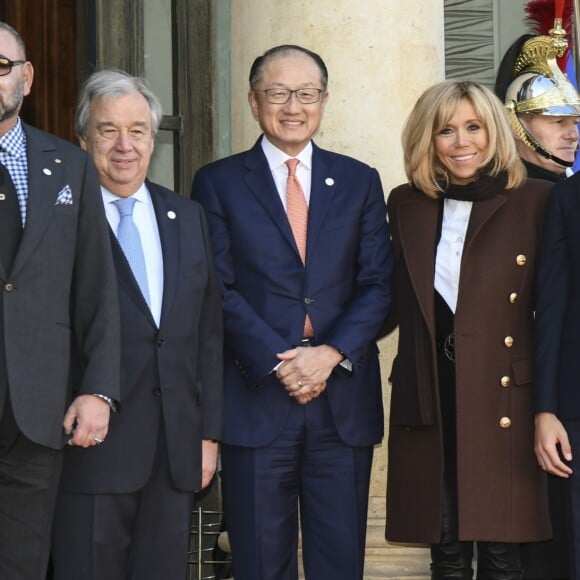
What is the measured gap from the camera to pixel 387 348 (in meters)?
5.79

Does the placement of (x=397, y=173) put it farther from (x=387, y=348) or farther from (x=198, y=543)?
(x=198, y=543)

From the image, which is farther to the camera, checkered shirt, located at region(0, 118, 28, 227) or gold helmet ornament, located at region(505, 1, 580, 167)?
gold helmet ornament, located at region(505, 1, 580, 167)

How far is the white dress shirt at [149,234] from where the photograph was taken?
15.6 feet

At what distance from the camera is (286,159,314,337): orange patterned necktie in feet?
16.7

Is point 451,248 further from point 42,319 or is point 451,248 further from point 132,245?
point 42,319

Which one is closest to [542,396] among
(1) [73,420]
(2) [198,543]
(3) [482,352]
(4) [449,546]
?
(3) [482,352]

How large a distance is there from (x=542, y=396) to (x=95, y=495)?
4.58 ft

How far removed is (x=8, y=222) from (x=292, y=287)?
3.48 ft

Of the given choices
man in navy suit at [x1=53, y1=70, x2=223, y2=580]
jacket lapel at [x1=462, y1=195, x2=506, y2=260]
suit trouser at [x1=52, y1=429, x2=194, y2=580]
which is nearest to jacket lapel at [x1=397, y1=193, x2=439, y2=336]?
jacket lapel at [x1=462, y1=195, x2=506, y2=260]

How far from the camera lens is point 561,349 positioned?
189 inches

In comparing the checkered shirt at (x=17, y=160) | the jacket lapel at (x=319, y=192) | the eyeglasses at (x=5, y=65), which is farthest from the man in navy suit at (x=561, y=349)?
the eyeglasses at (x=5, y=65)

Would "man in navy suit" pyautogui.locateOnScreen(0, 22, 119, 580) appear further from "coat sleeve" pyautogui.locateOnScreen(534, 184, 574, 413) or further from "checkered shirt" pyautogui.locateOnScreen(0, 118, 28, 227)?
"coat sleeve" pyautogui.locateOnScreen(534, 184, 574, 413)

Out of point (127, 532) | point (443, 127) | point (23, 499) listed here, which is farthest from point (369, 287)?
point (23, 499)

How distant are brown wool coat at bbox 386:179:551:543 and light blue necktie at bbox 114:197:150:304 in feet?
2.90
